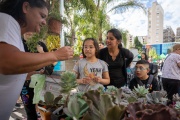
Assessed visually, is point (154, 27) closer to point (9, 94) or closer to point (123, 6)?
point (123, 6)

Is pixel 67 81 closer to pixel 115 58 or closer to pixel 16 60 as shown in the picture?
pixel 16 60

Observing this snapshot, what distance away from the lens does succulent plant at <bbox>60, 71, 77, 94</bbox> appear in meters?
0.70

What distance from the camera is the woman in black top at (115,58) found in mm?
1679

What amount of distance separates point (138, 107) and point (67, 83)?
13.2 inches

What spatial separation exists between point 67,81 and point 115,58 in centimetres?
106

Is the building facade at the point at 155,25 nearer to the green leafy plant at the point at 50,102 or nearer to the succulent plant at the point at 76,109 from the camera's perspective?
the green leafy plant at the point at 50,102

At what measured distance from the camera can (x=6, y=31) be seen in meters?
0.62

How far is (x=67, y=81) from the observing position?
70 centimetres

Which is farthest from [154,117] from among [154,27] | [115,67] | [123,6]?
[154,27]

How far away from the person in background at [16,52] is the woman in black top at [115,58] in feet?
3.21

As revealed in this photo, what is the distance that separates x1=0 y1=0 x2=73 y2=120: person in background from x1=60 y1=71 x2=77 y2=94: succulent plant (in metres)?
0.07

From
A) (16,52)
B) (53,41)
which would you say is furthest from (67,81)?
(53,41)

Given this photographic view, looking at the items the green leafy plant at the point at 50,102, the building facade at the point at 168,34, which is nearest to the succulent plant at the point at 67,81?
the green leafy plant at the point at 50,102

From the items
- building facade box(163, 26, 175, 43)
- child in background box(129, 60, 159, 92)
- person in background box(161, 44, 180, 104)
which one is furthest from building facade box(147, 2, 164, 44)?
child in background box(129, 60, 159, 92)
